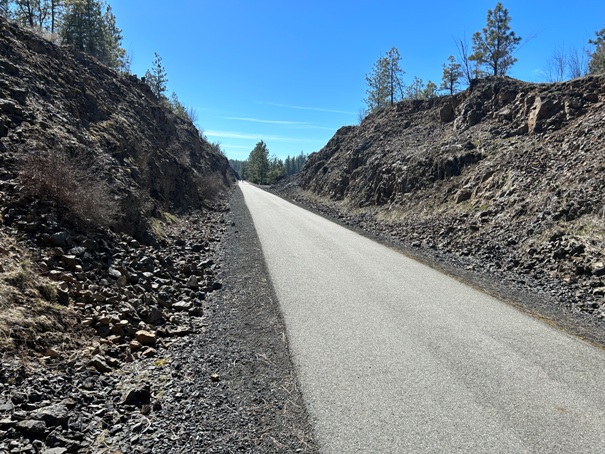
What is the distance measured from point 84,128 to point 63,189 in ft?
22.9

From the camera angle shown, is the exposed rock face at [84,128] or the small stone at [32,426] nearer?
the small stone at [32,426]

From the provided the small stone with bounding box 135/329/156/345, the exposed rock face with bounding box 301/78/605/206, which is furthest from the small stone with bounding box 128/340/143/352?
the exposed rock face with bounding box 301/78/605/206

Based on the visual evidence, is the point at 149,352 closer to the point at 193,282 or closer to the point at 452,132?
the point at 193,282

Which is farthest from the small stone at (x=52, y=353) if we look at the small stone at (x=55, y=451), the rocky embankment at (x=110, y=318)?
the small stone at (x=55, y=451)

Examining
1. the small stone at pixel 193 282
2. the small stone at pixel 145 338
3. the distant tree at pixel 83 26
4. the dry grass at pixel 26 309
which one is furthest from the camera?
the distant tree at pixel 83 26

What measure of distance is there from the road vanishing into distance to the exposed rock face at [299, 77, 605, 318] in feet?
9.19

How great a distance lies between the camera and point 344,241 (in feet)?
50.0

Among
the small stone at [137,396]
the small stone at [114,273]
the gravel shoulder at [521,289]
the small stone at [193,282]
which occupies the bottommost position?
the small stone at [137,396]

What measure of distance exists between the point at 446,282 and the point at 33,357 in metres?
8.74

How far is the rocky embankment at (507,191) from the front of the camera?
9500mm

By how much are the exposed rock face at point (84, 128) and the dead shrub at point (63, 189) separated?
0.40 meters

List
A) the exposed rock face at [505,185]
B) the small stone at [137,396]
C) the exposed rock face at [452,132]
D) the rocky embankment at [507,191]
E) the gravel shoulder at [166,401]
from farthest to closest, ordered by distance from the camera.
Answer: the exposed rock face at [452,132]
the exposed rock face at [505,185]
the rocky embankment at [507,191]
the small stone at [137,396]
the gravel shoulder at [166,401]

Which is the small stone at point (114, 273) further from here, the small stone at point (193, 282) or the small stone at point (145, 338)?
the small stone at point (145, 338)

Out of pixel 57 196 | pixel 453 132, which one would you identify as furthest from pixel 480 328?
pixel 453 132
